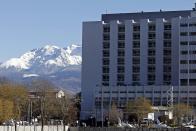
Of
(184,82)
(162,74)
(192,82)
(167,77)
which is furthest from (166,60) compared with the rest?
(192,82)

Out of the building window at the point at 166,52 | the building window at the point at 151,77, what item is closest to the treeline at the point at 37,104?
the building window at the point at 151,77

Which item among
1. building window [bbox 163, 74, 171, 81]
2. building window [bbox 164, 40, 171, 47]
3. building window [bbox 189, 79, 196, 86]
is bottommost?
building window [bbox 189, 79, 196, 86]

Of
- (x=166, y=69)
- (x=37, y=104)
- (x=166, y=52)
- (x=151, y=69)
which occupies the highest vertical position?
(x=166, y=52)

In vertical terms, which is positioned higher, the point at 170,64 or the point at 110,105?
the point at 170,64

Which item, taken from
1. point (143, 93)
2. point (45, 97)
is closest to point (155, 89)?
point (143, 93)

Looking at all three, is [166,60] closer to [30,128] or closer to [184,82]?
[184,82]

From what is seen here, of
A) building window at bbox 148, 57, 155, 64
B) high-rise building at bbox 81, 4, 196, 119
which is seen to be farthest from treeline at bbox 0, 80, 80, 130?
building window at bbox 148, 57, 155, 64

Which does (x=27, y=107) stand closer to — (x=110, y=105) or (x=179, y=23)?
(x=110, y=105)

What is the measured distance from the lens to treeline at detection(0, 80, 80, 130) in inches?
5851

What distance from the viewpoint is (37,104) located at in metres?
180

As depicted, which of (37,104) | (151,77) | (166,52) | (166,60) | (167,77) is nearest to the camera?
(37,104)

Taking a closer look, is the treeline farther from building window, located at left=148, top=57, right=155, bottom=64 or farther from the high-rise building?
building window, located at left=148, top=57, right=155, bottom=64

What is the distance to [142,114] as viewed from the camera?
159 metres

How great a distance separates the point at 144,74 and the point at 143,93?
1077cm
